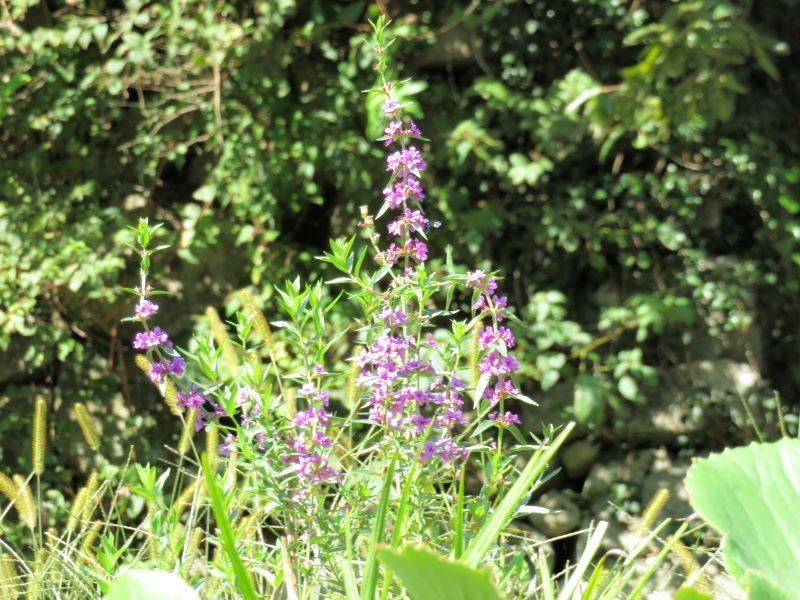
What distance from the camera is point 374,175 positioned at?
12.3ft

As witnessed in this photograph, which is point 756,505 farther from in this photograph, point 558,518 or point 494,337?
point 558,518

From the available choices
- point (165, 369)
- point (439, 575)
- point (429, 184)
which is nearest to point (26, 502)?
point (165, 369)

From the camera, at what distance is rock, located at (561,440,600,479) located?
3875 mm

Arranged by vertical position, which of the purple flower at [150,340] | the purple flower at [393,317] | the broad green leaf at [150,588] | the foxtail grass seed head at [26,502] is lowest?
the foxtail grass seed head at [26,502]

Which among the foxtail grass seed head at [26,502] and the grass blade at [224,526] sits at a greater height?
the grass blade at [224,526]

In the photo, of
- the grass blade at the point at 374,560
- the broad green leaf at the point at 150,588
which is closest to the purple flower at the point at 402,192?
the grass blade at the point at 374,560

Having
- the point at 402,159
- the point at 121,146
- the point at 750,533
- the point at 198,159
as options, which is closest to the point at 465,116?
the point at 198,159

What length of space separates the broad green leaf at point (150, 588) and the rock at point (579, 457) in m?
3.02

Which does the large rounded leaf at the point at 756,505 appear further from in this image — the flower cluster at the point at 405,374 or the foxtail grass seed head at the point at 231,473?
the foxtail grass seed head at the point at 231,473

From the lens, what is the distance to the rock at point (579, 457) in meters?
3.88

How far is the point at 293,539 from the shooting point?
1.47 metres

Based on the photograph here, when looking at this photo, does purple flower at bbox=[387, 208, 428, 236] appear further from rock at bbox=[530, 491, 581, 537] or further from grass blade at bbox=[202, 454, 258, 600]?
rock at bbox=[530, 491, 581, 537]

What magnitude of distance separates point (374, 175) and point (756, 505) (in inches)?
106

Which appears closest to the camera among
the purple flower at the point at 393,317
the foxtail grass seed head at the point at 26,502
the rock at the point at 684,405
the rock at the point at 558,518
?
the purple flower at the point at 393,317
